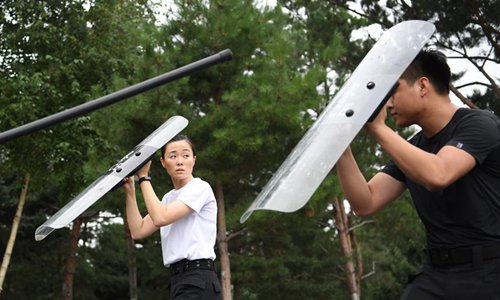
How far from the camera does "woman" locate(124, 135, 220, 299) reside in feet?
15.3

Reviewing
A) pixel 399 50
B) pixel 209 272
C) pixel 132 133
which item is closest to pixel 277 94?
pixel 132 133

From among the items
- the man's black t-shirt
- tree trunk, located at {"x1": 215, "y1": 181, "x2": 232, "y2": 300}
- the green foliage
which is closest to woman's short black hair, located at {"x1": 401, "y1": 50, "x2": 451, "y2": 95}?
the man's black t-shirt

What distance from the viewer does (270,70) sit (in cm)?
1519

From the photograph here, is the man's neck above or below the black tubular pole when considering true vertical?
below

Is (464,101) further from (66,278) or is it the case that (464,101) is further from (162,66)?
(66,278)

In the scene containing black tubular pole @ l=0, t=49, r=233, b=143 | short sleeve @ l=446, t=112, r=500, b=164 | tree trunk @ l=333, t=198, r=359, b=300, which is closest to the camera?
short sleeve @ l=446, t=112, r=500, b=164

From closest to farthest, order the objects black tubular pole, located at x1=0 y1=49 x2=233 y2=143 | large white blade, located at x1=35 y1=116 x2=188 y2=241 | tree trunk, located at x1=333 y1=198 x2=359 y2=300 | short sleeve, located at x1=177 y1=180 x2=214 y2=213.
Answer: black tubular pole, located at x1=0 y1=49 x2=233 y2=143
large white blade, located at x1=35 y1=116 x2=188 y2=241
short sleeve, located at x1=177 y1=180 x2=214 y2=213
tree trunk, located at x1=333 y1=198 x2=359 y2=300

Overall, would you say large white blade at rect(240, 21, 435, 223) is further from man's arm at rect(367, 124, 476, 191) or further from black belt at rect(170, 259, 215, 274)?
black belt at rect(170, 259, 215, 274)

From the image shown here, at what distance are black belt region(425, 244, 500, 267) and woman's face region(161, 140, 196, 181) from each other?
7.44ft

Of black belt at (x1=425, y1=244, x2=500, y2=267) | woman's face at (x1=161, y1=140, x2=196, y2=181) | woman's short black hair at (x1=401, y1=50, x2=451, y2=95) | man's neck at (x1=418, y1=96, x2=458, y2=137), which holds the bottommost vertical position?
black belt at (x1=425, y1=244, x2=500, y2=267)

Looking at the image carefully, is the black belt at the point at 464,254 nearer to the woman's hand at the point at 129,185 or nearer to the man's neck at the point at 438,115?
the man's neck at the point at 438,115

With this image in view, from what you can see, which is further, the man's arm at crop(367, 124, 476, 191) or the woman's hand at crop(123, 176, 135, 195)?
the woman's hand at crop(123, 176, 135, 195)

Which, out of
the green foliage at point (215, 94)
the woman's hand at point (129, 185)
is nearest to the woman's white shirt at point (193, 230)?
the woman's hand at point (129, 185)

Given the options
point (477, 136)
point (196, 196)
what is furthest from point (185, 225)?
point (477, 136)
